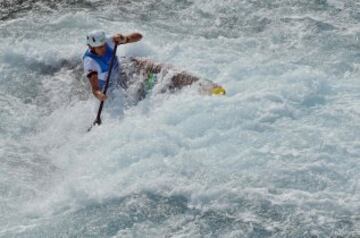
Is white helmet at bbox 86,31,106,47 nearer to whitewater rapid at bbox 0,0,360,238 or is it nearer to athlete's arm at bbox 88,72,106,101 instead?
athlete's arm at bbox 88,72,106,101

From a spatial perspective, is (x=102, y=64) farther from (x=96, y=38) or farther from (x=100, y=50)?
(x=96, y=38)

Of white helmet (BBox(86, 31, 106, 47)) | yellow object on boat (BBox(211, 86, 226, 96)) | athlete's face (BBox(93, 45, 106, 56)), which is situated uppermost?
white helmet (BBox(86, 31, 106, 47))

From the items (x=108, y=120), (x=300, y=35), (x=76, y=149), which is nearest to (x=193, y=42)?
(x=300, y=35)

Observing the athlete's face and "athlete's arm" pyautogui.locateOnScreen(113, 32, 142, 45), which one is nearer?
the athlete's face

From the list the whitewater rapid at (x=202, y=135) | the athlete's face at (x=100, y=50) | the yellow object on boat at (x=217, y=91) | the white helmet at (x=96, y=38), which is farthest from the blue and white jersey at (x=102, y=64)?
the yellow object on boat at (x=217, y=91)

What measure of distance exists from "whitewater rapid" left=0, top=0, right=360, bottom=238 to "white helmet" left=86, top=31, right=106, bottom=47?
39.9 inches

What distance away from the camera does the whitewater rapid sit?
6723mm

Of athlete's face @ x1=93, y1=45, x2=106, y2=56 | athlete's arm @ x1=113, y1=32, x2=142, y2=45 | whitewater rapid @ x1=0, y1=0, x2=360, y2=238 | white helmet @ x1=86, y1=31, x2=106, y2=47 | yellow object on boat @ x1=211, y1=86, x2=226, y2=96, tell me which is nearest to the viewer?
whitewater rapid @ x1=0, y1=0, x2=360, y2=238

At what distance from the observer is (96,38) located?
8.73 metres

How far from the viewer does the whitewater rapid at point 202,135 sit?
6.72m

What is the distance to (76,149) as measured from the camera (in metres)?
8.55

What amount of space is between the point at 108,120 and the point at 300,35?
362cm

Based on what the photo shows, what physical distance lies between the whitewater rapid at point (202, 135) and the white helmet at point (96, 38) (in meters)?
1.01

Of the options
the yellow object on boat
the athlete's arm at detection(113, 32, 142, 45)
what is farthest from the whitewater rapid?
the athlete's arm at detection(113, 32, 142, 45)
